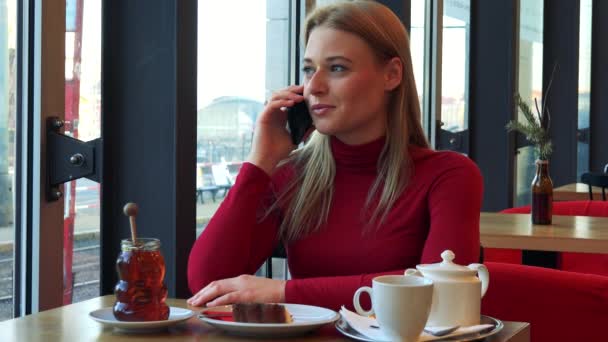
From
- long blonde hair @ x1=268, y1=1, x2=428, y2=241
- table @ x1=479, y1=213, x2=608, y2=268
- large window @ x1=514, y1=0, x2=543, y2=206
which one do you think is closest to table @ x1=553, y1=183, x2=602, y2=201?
large window @ x1=514, y1=0, x2=543, y2=206

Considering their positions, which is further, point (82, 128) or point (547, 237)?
point (547, 237)

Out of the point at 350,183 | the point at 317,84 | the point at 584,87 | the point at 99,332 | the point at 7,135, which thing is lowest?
the point at 99,332

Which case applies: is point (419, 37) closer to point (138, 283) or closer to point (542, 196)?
point (542, 196)

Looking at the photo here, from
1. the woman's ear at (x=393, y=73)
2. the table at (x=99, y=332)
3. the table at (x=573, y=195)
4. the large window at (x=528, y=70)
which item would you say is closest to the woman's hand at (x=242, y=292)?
the table at (x=99, y=332)

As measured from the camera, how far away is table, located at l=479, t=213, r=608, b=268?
9.52ft

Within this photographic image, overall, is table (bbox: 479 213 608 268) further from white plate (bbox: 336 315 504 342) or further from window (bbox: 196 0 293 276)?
white plate (bbox: 336 315 504 342)

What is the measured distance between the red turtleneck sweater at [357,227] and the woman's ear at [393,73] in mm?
155

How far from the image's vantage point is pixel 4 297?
2467mm

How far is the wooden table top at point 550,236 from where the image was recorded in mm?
2889

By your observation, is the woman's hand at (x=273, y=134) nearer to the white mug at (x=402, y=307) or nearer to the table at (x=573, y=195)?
the white mug at (x=402, y=307)

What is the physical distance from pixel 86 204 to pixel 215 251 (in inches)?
25.9

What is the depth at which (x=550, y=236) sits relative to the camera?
295 centimetres

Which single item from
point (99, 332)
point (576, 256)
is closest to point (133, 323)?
point (99, 332)

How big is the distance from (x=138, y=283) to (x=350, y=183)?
0.85 m
